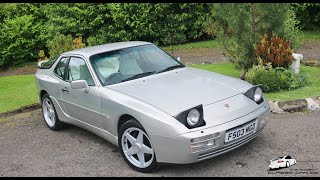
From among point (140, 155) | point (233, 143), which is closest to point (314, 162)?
point (233, 143)

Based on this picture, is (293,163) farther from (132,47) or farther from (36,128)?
(36,128)

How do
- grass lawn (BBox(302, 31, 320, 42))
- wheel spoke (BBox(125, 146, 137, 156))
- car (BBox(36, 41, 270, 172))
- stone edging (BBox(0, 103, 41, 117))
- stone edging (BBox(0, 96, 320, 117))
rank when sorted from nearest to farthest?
car (BBox(36, 41, 270, 172)) < wheel spoke (BBox(125, 146, 137, 156)) < stone edging (BBox(0, 96, 320, 117)) < stone edging (BBox(0, 103, 41, 117)) < grass lawn (BBox(302, 31, 320, 42))

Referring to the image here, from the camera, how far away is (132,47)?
20.1 ft

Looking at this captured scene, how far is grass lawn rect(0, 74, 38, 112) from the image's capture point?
28.3 feet

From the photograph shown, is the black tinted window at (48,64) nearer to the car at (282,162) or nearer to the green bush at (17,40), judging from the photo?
the car at (282,162)

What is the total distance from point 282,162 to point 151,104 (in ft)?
5.59

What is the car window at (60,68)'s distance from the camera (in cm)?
644

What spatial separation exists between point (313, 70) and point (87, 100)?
6007 millimetres

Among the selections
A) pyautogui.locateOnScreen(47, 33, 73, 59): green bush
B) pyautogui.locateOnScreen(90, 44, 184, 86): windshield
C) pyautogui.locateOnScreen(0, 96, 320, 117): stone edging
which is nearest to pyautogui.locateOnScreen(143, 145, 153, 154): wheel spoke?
pyautogui.locateOnScreen(90, 44, 184, 86): windshield

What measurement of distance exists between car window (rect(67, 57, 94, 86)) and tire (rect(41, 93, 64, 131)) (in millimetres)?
862

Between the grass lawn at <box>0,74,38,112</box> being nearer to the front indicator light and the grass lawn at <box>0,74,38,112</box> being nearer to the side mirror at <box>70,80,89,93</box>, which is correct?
the side mirror at <box>70,80,89,93</box>

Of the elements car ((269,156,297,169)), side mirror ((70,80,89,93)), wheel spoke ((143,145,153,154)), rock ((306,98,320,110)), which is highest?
side mirror ((70,80,89,93))

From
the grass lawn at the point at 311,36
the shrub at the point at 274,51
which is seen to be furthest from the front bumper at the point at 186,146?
the grass lawn at the point at 311,36

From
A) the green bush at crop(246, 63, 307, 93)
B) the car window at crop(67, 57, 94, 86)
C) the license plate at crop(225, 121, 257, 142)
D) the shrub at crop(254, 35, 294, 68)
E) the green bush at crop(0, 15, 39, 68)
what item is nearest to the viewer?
the license plate at crop(225, 121, 257, 142)
